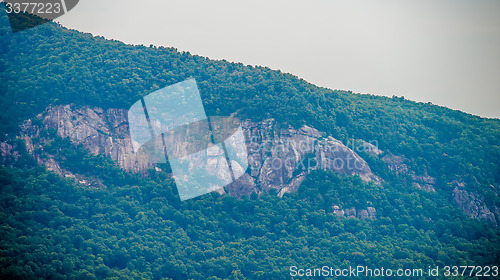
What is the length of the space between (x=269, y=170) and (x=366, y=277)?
19528 millimetres

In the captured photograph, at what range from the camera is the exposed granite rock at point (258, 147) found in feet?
300

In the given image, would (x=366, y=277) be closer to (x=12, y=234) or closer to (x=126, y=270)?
(x=126, y=270)

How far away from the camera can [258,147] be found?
96.3 metres

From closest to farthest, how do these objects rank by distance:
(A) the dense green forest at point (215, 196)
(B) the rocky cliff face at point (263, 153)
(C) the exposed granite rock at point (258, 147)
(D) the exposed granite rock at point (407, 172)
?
(A) the dense green forest at point (215, 196), (B) the rocky cliff face at point (263, 153), (C) the exposed granite rock at point (258, 147), (D) the exposed granite rock at point (407, 172)

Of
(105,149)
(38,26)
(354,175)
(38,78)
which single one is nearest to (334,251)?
(354,175)

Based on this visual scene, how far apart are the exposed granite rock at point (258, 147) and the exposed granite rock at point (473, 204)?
11254 mm

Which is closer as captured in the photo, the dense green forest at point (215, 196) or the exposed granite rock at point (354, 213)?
the dense green forest at point (215, 196)

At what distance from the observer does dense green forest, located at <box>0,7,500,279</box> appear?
8050 centimetres

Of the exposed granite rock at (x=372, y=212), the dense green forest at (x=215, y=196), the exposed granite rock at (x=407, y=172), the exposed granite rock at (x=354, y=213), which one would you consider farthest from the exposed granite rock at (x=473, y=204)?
the exposed granite rock at (x=354, y=213)

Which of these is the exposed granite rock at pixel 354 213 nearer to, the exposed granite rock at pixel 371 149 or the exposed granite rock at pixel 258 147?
the exposed granite rock at pixel 258 147

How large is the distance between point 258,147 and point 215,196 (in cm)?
921

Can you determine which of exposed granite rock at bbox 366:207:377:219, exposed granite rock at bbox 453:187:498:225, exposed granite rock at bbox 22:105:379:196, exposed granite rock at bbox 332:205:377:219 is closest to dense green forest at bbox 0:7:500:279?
exposed granite rock at bbox 366:207:377:219

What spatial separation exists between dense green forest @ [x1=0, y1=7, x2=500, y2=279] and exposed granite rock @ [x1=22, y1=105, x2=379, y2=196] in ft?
4.40

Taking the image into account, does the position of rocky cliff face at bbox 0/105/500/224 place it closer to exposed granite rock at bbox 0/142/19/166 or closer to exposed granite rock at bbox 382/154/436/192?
exposed granite rock at bbox 382/154/436/192
